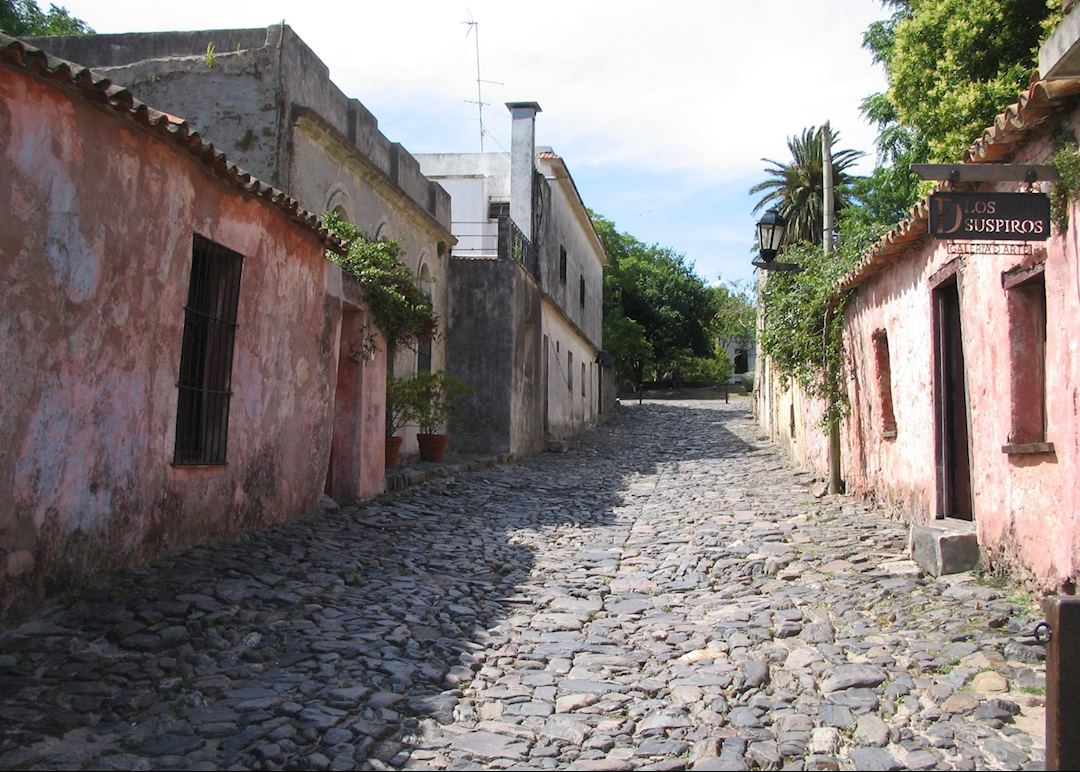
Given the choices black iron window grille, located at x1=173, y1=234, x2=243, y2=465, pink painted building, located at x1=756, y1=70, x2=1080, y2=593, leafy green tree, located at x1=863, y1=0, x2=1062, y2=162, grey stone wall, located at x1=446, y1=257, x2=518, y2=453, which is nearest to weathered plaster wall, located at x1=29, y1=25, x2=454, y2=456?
black iron window grille, located at x1=173, y1=234, x2=243, y2=465

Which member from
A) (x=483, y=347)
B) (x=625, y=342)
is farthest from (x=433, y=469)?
(x=625, y=342)

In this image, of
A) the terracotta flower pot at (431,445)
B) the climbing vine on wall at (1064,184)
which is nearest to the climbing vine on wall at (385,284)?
the terracotta flower pot at (431,445)

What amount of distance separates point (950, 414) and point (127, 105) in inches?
286

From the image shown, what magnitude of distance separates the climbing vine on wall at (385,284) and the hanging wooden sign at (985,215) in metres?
6.98

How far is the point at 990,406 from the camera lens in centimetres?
762

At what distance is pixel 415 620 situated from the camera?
6816 millimetres

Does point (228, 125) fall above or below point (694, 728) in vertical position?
above

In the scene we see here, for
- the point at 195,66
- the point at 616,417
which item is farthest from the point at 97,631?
the point at 616,417

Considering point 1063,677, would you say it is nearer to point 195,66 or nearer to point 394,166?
point 195,66

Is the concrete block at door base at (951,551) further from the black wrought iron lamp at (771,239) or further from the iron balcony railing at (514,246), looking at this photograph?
the iron balcony railing at (514,246)

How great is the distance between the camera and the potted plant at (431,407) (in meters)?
14.4

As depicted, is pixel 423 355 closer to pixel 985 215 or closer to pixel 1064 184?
pixel 985 215

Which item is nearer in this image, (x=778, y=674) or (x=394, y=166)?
(x=778, y=674)

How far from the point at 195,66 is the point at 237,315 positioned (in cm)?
530
